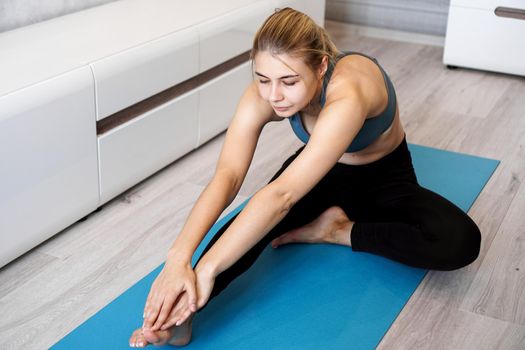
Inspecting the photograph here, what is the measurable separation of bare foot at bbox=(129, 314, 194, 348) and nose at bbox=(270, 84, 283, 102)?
1.75 ft

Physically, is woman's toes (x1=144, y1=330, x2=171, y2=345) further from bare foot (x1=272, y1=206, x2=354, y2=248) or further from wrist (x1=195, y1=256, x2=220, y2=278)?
bare foot (x1=272, y1=206, x2=354, y2=248)

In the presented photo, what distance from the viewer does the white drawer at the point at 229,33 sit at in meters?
2.74

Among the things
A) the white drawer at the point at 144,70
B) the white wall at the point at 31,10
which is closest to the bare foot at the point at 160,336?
the white drawer at the point at 144,70

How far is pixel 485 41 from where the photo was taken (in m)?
3.58

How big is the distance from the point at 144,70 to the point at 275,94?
84cm

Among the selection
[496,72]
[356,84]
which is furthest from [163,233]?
[496,72]

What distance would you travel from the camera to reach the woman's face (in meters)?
1.67

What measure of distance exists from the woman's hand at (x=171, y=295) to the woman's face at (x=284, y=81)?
42cm

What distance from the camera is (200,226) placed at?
1.75 m

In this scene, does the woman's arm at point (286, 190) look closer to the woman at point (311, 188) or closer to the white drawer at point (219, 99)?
the woman at point (311, 188)

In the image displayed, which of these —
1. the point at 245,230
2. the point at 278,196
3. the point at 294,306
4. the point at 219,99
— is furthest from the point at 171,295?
the point at 219,99

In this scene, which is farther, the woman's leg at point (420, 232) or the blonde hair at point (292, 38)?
the woman's leg at point (420, 232)

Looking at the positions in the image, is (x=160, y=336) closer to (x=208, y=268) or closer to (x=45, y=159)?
(x=208, y=268)

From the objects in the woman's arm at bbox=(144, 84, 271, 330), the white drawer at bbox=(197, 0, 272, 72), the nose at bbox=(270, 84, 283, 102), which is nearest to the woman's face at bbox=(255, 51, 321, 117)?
the nose at bbox=(270, 84, 283, 102)
